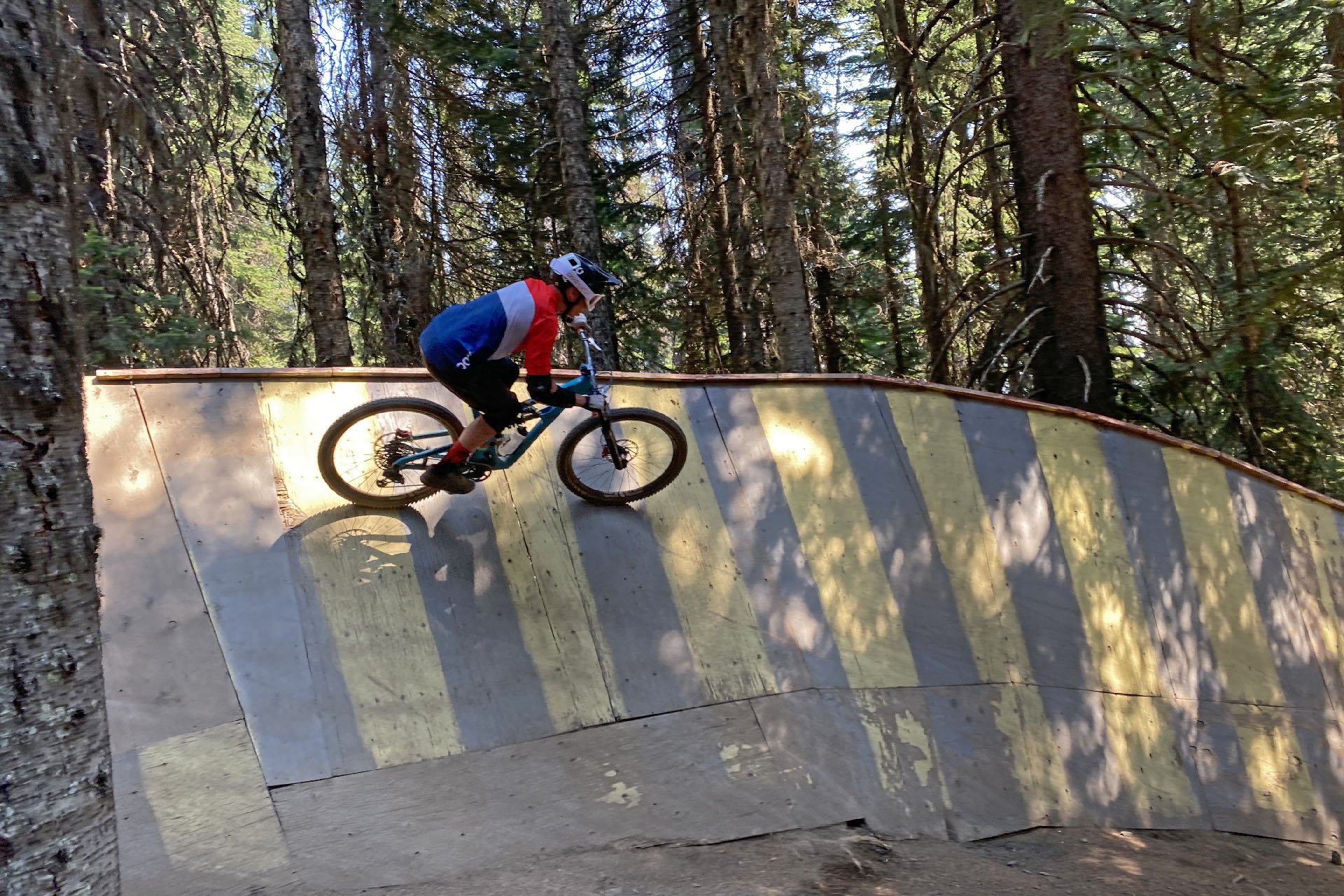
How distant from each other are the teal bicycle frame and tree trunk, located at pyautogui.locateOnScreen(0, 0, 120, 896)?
2.90m

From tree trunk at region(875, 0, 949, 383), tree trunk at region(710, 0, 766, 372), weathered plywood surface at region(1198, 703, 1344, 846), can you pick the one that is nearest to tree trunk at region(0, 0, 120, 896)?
weathered plywood surface at region(1198, 703, 1344, 846)

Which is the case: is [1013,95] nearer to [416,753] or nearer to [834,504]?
[834,504]

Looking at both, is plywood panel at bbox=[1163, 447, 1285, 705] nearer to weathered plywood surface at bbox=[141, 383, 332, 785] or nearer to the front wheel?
the front wheel

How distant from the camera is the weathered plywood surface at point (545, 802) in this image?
4.04 metres

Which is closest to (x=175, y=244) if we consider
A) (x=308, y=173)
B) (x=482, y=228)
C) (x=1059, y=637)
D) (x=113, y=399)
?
(x=308, y=173)

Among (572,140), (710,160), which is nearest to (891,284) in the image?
(710,160)

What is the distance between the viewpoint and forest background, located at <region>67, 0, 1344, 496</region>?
7.38m

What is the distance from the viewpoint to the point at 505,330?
190 inches

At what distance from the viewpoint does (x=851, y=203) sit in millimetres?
14961

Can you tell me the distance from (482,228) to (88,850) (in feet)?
38.5

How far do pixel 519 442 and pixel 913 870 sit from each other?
3.21 metres

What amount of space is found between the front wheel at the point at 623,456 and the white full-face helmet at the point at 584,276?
882 mm

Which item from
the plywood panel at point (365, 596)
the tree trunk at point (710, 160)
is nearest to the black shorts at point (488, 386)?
the plywood panel at point (365, 596)

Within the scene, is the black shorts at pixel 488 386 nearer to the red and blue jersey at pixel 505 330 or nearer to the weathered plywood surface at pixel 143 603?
the red and blue jersey at pixel 505 330
